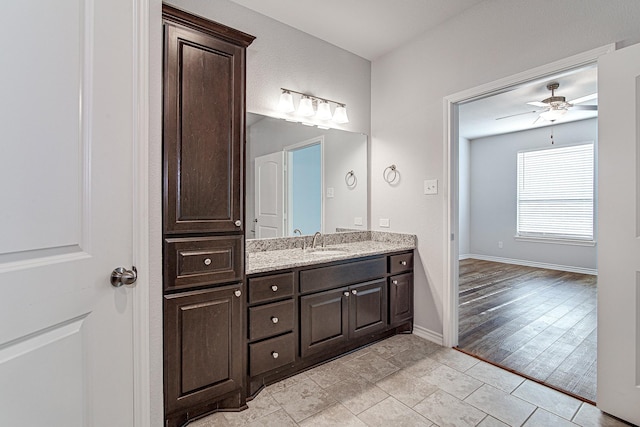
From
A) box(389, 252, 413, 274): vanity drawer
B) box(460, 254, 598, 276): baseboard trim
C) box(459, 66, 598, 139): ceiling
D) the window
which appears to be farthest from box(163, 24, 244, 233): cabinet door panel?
the window

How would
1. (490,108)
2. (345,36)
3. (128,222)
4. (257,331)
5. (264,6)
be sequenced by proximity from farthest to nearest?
(490,108)
(345,36)
(264,6)
(257,331)
(128,222)

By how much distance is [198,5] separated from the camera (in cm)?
214

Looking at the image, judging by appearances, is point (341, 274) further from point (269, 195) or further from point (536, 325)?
point (536, 325)

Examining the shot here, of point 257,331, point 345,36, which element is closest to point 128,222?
point 257,331

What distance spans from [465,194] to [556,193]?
163 cm

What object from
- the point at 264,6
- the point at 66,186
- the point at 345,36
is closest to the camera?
the point at 66,186

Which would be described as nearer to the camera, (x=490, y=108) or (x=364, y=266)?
(x=364, y=266)

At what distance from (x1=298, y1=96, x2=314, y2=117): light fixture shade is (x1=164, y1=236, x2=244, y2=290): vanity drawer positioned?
1.38m

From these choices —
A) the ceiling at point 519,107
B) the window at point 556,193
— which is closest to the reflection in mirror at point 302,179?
the ceiling at point 519,107

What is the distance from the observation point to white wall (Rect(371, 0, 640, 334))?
1.90m

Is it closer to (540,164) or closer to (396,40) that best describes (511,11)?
(396,40)

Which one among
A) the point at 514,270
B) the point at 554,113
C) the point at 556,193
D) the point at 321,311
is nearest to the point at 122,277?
the point at 321,311

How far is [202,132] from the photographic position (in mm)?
1678

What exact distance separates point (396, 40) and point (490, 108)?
2.55 meters
